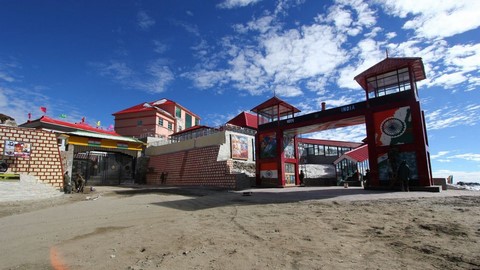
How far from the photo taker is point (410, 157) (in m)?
15.5

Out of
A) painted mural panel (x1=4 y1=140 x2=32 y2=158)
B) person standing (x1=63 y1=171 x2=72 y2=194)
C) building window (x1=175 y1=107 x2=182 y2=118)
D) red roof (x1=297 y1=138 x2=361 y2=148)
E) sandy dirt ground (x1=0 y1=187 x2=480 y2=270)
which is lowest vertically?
sandy dirt ground (x1=0 y1=187 x2=480 y2=270)

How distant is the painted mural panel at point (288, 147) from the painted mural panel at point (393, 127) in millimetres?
7681

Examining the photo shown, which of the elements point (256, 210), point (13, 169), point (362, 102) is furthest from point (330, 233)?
point (13, 169)

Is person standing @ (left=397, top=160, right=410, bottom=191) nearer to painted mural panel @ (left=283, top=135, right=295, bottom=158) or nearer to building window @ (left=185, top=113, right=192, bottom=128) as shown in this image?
painted mural panel @ (left=283, top=135, right=295, bottom=158)

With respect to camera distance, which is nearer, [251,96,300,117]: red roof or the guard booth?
the guard booth

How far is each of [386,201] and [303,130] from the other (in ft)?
41.7

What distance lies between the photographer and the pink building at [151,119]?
40781mm

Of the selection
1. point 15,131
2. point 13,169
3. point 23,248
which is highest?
point 15,131

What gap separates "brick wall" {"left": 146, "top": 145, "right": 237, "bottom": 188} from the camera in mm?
22978

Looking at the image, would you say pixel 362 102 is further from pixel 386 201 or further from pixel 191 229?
pixel 191 229

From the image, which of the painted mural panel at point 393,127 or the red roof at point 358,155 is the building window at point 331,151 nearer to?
the red roof at point 358,155

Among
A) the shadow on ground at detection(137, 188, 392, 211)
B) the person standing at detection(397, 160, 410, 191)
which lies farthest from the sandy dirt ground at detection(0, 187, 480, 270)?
the person standing at detection(397, 160, 410, 191)

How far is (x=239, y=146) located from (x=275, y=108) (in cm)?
485

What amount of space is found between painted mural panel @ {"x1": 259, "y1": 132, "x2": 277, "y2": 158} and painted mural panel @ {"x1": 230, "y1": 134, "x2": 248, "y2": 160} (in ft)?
8.21
